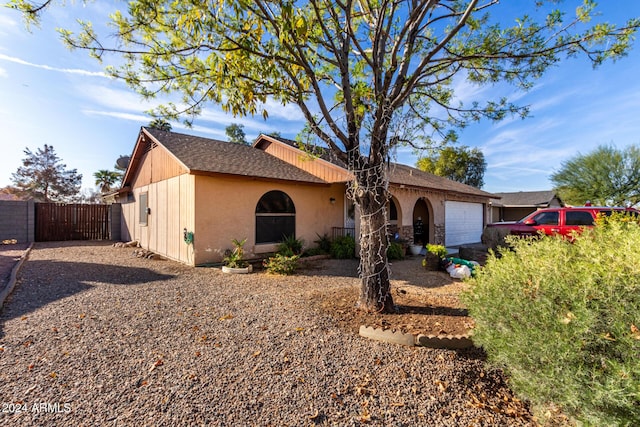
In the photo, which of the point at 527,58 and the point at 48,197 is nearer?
the point at 527,58

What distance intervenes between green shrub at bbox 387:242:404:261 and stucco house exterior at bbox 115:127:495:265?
109 centimetres

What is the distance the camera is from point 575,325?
186cm

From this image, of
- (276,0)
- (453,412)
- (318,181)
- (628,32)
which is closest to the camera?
(453,412)

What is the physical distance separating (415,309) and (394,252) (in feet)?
17.5

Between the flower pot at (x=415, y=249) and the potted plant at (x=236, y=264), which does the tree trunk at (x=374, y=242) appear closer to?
the potted plant at (x=236, y=264)

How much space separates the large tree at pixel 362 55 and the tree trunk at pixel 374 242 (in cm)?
2

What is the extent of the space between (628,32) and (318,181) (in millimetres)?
8018

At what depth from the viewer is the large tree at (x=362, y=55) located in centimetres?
372

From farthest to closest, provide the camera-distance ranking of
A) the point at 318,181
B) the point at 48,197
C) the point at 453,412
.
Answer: the point at 48,197 < the point at 318,181 < the point at 453,412

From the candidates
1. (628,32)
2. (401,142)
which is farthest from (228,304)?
(628,32)

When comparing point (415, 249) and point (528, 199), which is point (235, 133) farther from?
point (528, 199)

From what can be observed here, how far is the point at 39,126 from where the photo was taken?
7.37 metres

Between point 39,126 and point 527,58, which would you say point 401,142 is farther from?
point 39,126

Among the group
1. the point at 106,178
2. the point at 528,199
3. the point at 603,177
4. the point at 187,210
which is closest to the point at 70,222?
the point at 187,210
